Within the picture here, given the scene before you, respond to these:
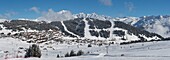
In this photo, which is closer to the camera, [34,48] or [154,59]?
[154,59]

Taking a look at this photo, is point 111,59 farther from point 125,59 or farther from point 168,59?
point 168,59

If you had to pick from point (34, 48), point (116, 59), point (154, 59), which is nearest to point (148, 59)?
point (154, 59)

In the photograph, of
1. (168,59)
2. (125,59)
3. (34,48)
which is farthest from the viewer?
(34,48)

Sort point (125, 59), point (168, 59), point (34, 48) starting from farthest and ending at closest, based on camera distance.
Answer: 1. point (34, 48)
2. point (125, 59)
3. point (168, 59)

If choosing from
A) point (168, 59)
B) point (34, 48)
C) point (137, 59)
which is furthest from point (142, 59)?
point (34, 48)

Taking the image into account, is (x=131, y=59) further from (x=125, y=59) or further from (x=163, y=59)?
(x=163, y=59)

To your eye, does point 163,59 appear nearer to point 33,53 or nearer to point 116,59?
point 116,59

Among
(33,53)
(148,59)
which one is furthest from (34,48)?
(148,59)

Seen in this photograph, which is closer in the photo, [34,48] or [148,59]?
[148,59]
